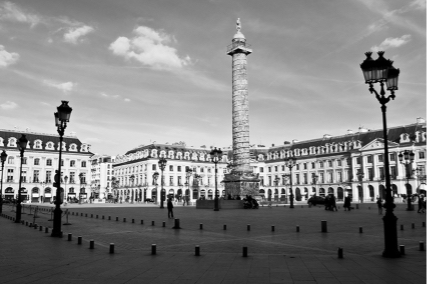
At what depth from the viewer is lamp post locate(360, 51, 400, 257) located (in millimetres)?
10789

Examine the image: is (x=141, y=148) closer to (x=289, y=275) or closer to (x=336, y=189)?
(x=336, y=189)

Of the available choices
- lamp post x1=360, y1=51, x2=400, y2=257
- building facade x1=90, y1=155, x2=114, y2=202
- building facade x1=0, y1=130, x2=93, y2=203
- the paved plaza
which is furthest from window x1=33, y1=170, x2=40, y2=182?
lamp post x1=360, y1=51, x2=400, y2=257

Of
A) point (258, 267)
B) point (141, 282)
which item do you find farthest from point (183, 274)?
point (258, 267)

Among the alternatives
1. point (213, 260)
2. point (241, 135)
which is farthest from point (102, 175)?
point (213, 260)

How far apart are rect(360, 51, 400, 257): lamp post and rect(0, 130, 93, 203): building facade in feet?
256

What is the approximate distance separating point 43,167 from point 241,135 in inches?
2188

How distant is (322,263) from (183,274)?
365 cm

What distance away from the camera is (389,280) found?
8.10 metres

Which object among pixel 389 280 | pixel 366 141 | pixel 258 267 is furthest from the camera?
pixel 366 141

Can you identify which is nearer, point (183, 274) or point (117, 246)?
point (183, 274)

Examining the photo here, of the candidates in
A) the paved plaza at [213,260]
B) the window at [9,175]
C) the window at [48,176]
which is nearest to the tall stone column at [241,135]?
the paved plaza at [213,260]

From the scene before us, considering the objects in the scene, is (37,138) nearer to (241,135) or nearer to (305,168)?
(241,135)

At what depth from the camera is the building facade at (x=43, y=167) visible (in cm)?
8344

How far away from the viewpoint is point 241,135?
169ft
